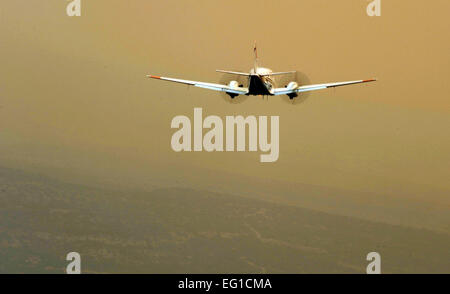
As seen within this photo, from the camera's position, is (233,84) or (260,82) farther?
(233,84)

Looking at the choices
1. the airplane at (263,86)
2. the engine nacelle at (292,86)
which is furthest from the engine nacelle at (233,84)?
the engine nacelle at (292,86)

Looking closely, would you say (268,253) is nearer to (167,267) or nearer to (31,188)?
(167,267)

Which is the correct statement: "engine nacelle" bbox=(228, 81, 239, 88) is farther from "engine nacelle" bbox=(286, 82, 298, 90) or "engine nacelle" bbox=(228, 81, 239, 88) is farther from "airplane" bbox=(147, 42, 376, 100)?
"engine nacelle" bbox=(286, 82, 298, 90)

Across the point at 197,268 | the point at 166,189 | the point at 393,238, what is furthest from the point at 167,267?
the point at 393,238

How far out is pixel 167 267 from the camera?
107875mm

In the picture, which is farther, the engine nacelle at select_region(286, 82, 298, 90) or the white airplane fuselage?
the engine nacelle at select_region(286, 82, 298, 90)

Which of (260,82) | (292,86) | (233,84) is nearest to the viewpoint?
(260,82)

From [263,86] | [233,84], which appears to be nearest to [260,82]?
[263,86]

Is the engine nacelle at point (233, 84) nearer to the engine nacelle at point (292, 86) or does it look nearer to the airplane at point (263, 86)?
the airplane at point (263, 86)

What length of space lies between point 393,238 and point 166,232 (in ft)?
201

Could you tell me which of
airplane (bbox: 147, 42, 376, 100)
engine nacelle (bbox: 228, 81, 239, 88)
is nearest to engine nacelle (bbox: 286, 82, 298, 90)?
airplane (bbox: 147, 42, 376, 100)

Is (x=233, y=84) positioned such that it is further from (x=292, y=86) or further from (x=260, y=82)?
(x=292, y=86)

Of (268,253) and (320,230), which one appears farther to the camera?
(320,230)

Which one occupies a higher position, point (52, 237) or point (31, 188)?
point (31, 188)
